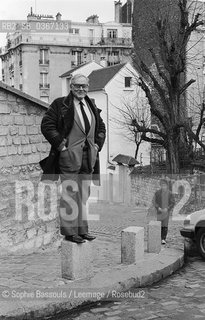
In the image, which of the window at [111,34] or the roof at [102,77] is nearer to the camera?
the roof at [102,77]

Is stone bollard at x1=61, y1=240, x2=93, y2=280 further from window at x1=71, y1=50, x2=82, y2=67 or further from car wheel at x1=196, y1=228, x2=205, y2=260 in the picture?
window at x1=71, y1=50, x2=82, y2=67

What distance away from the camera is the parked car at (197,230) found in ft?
30.6

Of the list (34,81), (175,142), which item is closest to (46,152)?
(175,142)

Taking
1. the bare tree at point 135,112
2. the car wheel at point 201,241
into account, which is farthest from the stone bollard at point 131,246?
the bare tree at point 135,112

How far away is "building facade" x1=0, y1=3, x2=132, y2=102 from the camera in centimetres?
5300

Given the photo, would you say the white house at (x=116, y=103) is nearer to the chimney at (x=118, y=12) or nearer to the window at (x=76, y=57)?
the window at (x=76, y=57)

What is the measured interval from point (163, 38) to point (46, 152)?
39.9 ft

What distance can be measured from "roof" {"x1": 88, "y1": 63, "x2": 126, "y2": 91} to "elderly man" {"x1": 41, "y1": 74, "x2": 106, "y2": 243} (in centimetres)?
2980

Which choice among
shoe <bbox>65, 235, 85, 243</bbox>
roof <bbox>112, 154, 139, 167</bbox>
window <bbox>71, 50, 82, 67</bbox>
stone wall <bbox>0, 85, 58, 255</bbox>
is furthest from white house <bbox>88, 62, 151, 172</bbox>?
shoe <bbox>65, 235, 85, 243</bbox>

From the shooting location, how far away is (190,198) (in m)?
20.0

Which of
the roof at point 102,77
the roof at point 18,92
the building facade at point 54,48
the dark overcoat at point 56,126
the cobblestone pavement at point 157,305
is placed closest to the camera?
the cobblestone pavement at point 157,305

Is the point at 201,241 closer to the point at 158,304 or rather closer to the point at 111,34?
the point at 158,304

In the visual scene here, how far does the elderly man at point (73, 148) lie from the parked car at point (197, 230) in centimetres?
382

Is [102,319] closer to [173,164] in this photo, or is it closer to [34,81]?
[173,164]
